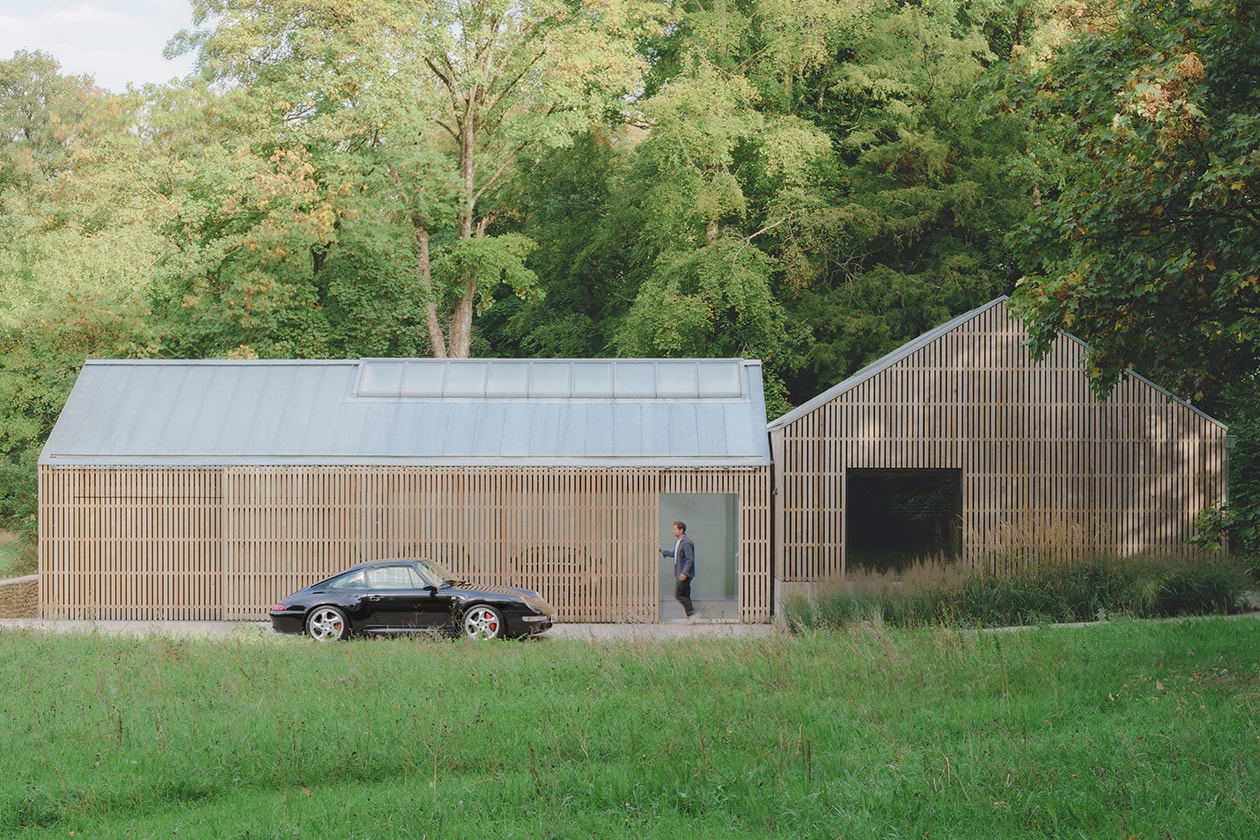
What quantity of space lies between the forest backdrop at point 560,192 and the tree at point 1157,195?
13701 millimetres

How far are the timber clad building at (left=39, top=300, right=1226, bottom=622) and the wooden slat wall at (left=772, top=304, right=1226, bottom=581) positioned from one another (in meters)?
0.03

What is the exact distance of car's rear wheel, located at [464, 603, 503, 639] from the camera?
643 inches

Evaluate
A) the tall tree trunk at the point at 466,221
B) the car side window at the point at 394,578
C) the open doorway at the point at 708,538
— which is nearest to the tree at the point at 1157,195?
the car side window at the point at 394,578

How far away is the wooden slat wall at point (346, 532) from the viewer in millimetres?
19469

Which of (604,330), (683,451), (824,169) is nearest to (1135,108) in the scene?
(683,451)

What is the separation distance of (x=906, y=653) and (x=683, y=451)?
7888 mm

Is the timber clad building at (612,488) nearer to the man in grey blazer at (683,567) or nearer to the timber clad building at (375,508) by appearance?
the timber clad building at (375,508)

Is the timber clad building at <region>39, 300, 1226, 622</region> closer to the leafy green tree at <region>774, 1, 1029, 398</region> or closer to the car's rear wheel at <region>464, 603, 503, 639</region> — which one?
the car's rear wheel at <region>464, 603, 503, 639</region>

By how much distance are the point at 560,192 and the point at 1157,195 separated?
25.5 m

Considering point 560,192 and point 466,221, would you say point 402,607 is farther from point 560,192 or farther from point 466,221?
point 560,192

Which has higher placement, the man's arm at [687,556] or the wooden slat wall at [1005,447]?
the wooden slat wall at [1005,447]

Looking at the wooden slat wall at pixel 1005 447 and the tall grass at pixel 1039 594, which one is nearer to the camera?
the tall grass at pixel 1039 594

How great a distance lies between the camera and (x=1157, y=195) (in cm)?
1201

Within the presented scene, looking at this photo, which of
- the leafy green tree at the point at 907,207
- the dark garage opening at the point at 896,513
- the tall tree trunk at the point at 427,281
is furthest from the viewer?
the dark garage opening at the point at 896,513
